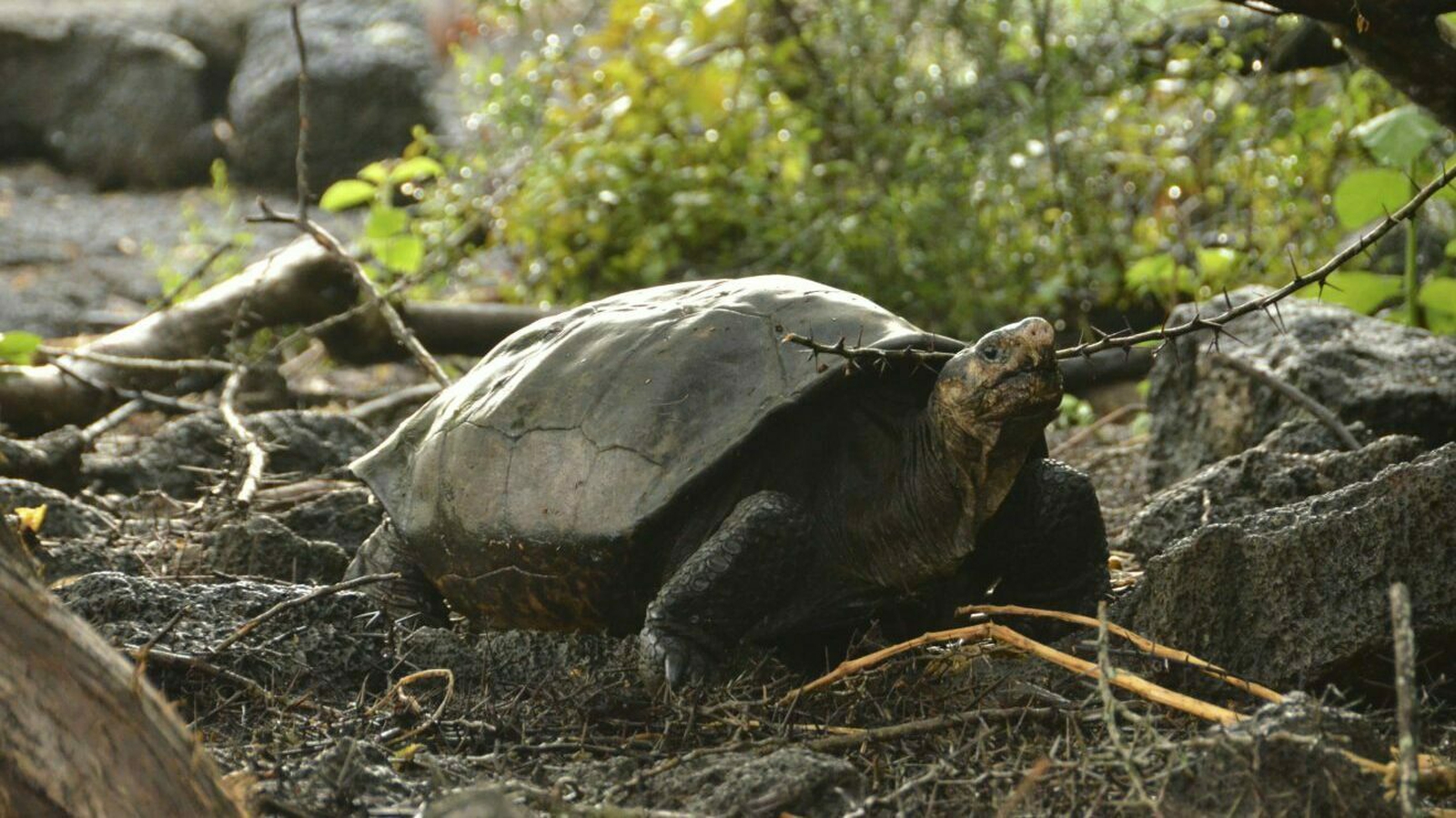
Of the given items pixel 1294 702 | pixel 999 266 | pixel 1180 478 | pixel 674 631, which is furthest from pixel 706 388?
pixel 999 266

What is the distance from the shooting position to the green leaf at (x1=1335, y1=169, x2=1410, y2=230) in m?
4.55

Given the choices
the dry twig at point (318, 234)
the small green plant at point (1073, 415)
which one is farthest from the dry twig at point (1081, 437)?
the dry twig at point (318, 234)

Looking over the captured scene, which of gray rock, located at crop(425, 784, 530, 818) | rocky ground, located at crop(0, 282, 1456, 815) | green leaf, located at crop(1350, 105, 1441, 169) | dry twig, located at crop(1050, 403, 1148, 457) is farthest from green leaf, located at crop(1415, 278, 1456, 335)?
gray rock, located at crop(425, 784, 530, 818)

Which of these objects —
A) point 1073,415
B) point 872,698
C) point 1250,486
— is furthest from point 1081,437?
point 872,698

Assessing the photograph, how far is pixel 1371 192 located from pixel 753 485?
8.13 feet

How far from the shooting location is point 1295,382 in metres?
4.52

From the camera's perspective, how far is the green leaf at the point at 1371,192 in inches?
179

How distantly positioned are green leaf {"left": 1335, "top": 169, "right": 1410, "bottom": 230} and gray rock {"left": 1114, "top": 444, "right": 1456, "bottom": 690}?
1.88 meters

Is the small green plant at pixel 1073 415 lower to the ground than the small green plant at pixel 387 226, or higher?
lower

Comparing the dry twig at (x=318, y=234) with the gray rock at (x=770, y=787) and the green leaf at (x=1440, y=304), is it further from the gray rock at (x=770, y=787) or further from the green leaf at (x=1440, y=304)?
the green leaf at (x=1440, y=304)

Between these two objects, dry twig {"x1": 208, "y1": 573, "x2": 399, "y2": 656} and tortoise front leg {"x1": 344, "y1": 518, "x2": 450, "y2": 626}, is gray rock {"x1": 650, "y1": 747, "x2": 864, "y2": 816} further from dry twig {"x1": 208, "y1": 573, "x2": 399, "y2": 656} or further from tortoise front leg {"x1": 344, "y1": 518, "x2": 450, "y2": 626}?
tortoise front leg {"x1": 344, "y1": 518, "x2": 450, "y2": 626}

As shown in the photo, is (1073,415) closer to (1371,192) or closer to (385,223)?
(1371,192)

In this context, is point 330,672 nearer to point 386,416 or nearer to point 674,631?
point 674,631

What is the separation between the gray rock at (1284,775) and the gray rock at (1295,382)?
245 cm
